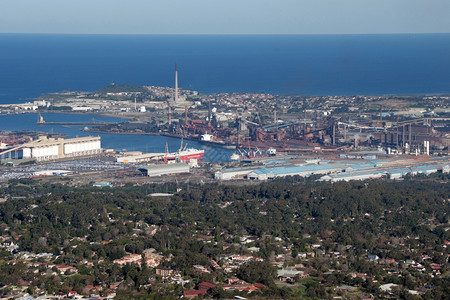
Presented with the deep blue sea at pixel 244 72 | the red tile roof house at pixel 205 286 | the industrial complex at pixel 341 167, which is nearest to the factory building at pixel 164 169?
the industrial complex at pixel 341 167

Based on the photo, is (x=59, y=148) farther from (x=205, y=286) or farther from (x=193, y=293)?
(x=193, y=293)

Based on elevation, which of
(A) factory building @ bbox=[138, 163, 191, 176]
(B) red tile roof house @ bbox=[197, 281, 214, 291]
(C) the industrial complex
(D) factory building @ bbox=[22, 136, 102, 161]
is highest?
(D) factory building @ bbox=[22, 136, 102, 161]

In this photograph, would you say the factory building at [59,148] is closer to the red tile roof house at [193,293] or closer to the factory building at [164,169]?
the factory building at [164,169]

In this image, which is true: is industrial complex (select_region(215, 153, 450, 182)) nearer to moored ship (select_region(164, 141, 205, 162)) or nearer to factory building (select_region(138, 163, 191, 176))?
factory building (select_region(138, 163, 191, 176))

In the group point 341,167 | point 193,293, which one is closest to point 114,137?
point 341,167

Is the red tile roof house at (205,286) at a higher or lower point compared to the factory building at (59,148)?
lower

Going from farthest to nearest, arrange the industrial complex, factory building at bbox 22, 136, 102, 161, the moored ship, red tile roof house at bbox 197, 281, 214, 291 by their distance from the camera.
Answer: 1. factory building at bbox 22, 136, 102, 161
2. the moored ship
3. the industrial complex
4. red tile roof house at bbox 197, 281, 214, 291

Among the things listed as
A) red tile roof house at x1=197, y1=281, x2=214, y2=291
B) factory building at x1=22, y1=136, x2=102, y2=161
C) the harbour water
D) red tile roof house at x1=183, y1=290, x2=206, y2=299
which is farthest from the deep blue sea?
red tile roof house at x1=183, y1=290, x2=206, y2=299
